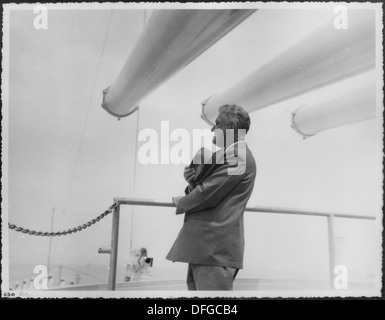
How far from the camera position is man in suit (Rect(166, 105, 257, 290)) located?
150 centimetres

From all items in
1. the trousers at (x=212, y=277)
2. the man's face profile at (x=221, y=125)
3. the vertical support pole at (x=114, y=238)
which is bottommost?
the trousers at (x=212, y=277)

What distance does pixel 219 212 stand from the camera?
1522mm

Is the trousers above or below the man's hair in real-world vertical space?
below

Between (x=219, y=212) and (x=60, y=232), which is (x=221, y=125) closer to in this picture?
(x=219, y=212)

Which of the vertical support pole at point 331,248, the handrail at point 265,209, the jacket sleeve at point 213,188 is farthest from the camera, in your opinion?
the vertical support pole at point 331,248

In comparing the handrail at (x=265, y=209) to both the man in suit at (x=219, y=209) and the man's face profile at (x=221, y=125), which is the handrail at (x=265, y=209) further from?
the man's face profile at (x=221, y=125)

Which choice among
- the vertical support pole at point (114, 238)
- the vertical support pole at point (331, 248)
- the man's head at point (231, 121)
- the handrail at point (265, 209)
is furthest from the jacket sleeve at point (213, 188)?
the vertical support pole at point (331, 248)

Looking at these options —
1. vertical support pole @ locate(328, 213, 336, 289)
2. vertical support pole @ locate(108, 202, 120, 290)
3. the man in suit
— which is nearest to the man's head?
the man in suit

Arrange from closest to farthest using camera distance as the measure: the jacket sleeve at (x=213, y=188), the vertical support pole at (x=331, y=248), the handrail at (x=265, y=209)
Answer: the jacket sleeve at (x=213, y=188), the handrail at (x=265, y=209), the vertical support pole at (x=331, y=248)

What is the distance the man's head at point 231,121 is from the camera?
5.11 ft

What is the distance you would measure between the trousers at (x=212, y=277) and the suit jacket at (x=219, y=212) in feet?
0.08

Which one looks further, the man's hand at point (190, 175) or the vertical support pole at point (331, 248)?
the vertical support pole at point (331, 248)

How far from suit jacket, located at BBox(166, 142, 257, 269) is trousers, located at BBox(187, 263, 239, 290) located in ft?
0.08

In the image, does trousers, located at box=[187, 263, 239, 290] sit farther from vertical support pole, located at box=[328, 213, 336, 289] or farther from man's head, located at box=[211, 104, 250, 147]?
vertical support pole, located at box=[328, 213, 336, 289]
